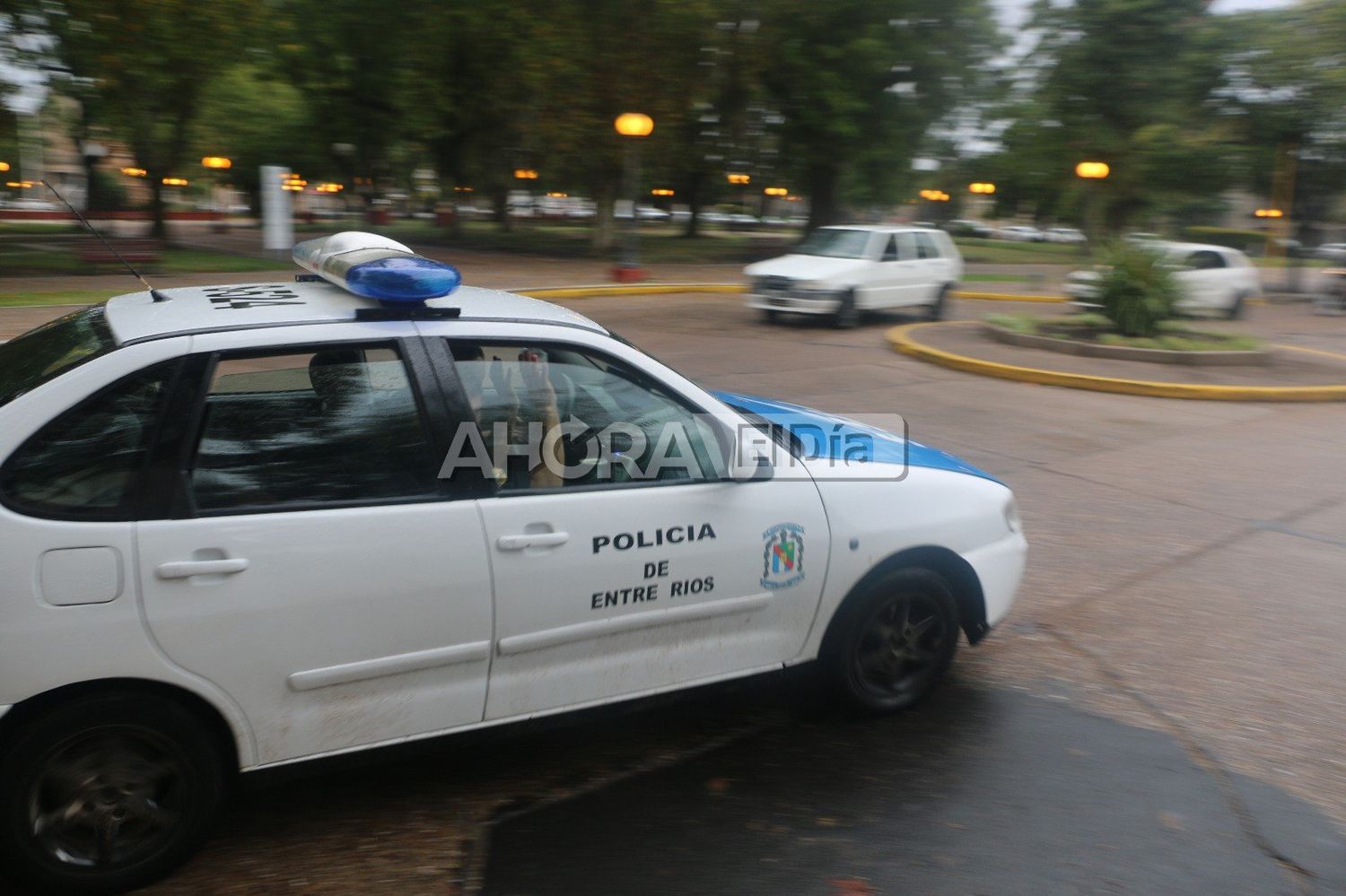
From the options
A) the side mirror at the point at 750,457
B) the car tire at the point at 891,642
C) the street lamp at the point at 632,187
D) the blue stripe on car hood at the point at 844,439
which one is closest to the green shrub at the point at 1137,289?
the street lamp at the point at 632,187

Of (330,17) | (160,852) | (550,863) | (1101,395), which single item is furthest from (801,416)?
(330,17)

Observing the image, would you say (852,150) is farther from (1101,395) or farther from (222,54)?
(1101,395)

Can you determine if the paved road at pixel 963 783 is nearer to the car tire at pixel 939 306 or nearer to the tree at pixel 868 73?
the car tire at pixel 939 306

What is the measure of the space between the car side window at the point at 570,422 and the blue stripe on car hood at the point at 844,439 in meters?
0.62

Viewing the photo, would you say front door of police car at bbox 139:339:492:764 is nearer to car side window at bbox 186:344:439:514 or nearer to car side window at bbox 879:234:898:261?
car side window at bbox 186:344:439:514

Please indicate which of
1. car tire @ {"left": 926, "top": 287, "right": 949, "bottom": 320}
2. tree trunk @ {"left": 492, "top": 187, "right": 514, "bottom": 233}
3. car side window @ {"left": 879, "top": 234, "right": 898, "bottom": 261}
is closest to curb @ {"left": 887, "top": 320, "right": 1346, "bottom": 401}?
car side window @ {"left": 879, "top": 234, "right": 898, "bottom": 261}

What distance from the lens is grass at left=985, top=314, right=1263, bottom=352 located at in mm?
15031

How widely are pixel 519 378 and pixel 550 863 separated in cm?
153

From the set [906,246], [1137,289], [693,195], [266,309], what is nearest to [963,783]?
[266,309]

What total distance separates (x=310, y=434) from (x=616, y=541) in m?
0.99

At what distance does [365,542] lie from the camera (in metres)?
3.12

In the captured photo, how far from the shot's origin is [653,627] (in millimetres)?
3641

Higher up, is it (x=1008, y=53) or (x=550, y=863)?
(x=1008, y=53)

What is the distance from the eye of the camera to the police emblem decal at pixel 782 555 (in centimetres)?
378
